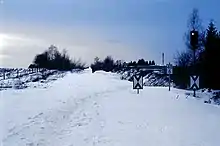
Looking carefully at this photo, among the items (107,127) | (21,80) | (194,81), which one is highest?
(194,81)

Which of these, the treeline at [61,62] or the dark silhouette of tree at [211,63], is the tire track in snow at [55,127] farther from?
the treeline at [61,62]

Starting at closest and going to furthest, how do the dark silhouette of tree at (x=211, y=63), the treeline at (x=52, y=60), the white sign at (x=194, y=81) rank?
the white sign at (x=194, y=81) → the dark silhouette of tree at (x=211, y=63) → the treeline at (x=52, y=60)

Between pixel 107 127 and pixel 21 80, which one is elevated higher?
pixel 21 80

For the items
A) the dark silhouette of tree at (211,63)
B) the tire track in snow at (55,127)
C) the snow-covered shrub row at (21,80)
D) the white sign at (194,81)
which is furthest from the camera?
the snow-covered shrub row at (21,80)

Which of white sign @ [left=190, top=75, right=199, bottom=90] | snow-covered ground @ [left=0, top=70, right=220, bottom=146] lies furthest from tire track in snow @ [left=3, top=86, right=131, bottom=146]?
white sign @ [left=190, top=75, right=199, bottom=90]

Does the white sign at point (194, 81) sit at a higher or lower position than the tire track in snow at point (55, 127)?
higher

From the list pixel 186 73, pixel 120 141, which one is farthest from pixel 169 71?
pixel 120 141

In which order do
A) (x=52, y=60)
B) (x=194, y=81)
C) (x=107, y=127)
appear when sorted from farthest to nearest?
(x=52, y=60) → (x=194, y=81) → (x=107, y=127)

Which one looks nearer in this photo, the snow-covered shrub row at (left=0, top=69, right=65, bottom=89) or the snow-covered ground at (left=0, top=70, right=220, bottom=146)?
the snow-covered ground at (left=0, top=70, right=220, bottom=146)

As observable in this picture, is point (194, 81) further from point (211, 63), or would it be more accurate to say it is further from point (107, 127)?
point (107, 127)

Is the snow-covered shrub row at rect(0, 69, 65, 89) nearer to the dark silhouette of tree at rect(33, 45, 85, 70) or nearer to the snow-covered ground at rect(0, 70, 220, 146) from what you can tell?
the snow-covered ground at rect(0, 70, 220, 146)

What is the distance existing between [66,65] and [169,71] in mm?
117168

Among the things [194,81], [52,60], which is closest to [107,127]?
[194,81]

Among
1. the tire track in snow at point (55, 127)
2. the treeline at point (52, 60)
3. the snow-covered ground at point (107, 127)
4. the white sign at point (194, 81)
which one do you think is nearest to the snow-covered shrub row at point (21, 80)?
the white sign at point (194, 81)
